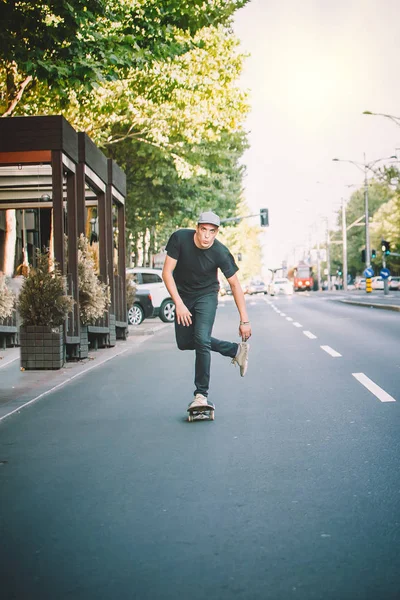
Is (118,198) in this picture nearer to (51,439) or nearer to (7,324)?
(7,324)

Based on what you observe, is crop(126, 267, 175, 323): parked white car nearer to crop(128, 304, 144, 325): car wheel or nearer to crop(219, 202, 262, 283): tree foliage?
crop(128, 304, 144, 325): car wheel

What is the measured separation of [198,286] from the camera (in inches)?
273

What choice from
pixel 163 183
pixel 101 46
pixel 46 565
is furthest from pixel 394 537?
pixel 163 183

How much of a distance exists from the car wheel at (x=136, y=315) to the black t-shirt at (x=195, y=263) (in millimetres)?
16718

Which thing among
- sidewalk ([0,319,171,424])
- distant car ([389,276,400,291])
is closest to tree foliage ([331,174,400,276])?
distant car ([389,276,400,291])

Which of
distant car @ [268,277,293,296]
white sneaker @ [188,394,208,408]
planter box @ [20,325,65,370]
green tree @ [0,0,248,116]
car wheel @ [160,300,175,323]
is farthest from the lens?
distant car @ [268,277,293,296]

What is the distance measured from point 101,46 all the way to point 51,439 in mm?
6275

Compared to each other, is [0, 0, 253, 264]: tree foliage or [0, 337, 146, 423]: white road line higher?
[0, 0, 253, 264]: tree foliage

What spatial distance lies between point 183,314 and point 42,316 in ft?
16.1

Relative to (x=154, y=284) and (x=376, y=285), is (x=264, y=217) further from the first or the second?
(x=376, y=285)

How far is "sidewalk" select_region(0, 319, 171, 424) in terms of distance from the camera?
27.5ft

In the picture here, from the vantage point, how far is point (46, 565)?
11.2ft

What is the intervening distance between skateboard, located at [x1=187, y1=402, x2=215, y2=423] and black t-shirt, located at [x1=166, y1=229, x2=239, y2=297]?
959 millimetres

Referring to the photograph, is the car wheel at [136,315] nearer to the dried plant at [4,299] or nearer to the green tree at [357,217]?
the dried plant at [4,299]
